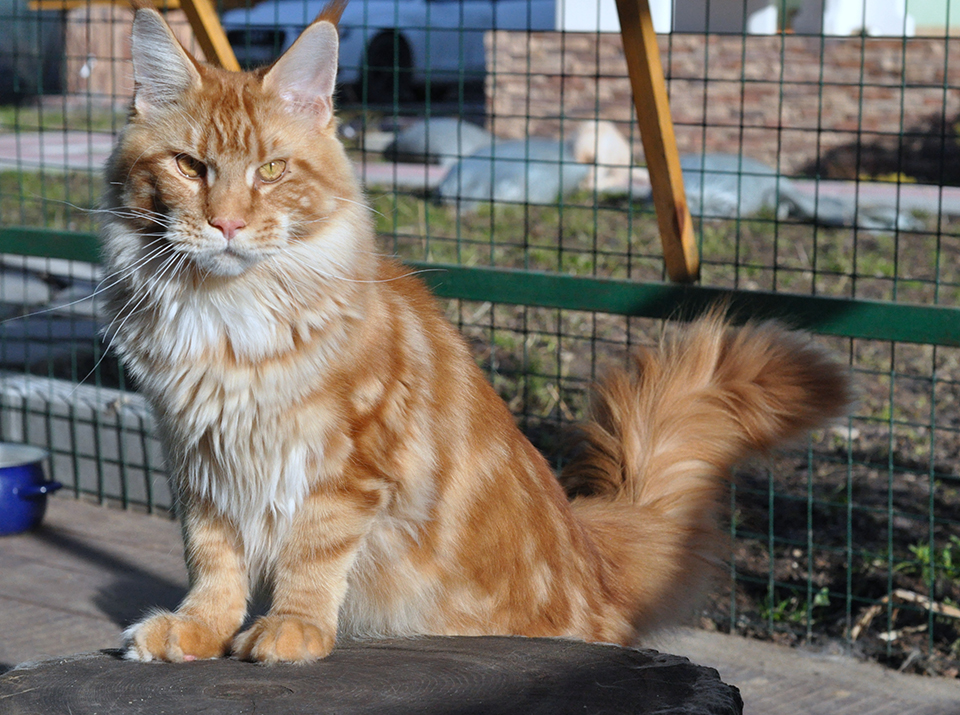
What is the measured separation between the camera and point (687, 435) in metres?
2.48

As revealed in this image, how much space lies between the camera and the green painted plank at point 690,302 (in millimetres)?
2691

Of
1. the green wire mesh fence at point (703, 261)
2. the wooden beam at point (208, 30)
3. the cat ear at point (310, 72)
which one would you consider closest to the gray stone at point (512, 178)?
the green wire mesh fence at point (703, 261)

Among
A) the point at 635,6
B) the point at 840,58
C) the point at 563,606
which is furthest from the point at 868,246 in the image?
the point at 563,606

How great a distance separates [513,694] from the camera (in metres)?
1.66

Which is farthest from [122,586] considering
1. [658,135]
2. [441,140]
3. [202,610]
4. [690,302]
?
[441,140]

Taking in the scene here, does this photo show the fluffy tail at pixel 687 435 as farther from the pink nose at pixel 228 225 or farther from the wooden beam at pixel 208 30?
the wooden beam at pixel 208 30

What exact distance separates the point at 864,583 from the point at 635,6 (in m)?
1.94

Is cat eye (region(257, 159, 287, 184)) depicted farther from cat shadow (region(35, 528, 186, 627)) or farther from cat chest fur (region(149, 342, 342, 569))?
cat shadow (region(35, 528, 186, 627))

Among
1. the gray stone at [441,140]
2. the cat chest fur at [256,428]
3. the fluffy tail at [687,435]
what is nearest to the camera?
the cat chest fur at [256,428]

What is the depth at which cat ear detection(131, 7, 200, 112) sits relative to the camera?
1.90 metres

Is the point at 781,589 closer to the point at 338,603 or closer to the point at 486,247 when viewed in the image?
the point at 338,603

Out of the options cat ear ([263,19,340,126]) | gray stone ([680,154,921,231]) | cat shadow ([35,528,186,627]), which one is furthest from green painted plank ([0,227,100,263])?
gray stone ([680,154,921,231])

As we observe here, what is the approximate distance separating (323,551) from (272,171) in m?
0.72

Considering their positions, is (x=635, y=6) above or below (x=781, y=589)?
above
